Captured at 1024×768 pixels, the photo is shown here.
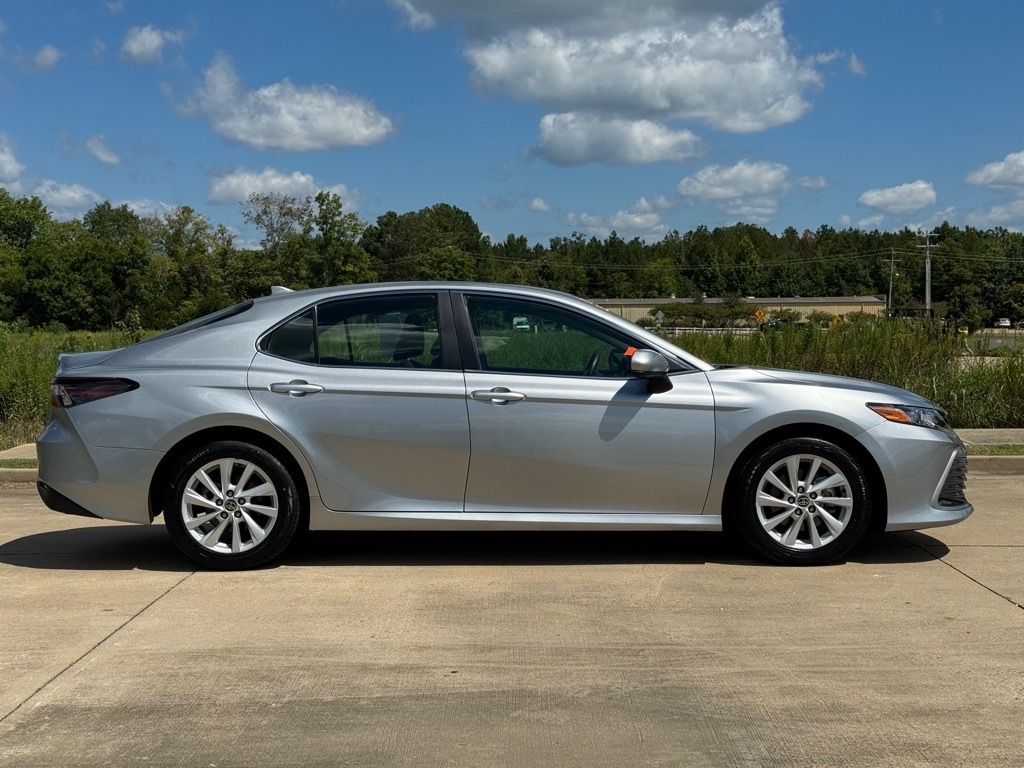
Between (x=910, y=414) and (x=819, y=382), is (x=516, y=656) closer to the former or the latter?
(x=819, y=382)

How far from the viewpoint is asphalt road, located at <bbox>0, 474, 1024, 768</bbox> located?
363cm

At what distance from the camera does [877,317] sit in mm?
15680

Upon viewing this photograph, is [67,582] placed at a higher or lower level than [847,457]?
lower

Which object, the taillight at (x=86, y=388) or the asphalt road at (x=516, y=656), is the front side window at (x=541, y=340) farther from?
the taillight at (x=86, y=388)

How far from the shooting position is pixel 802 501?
5.90m

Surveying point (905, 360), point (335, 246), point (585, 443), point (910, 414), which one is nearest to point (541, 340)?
point (585, 443)

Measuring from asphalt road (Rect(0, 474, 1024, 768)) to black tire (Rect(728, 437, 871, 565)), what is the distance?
0.57 feet

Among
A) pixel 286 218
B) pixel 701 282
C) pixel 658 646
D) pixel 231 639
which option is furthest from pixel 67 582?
pixel 701 282

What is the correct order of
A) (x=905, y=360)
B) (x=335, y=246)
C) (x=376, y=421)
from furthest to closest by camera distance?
(x=335, y=246)
(x=905, y=360)
(x=376, y=421)

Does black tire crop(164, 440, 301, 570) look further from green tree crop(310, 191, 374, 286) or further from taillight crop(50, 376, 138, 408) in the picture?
green tree crop(310, 191, 374, 286)

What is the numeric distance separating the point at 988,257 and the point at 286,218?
83445 millimetres

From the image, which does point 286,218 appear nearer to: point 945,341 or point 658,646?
point 945,341

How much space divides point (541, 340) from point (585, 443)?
783mm

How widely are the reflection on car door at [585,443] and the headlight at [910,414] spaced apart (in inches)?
40.1
